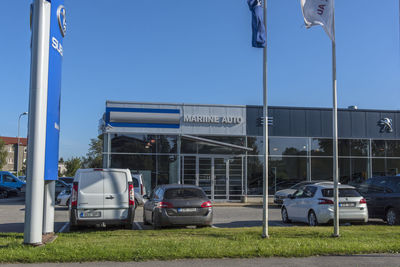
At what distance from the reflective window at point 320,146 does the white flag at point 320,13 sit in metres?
17.3

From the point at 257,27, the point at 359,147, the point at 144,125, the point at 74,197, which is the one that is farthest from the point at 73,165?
the point at 257,27

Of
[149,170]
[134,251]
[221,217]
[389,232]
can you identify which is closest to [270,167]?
[149,170]

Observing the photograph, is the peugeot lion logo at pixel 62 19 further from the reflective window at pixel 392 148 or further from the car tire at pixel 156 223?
the reflective window at pixel 392 148

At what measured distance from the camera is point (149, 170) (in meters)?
25.6

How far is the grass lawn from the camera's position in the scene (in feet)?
26.7

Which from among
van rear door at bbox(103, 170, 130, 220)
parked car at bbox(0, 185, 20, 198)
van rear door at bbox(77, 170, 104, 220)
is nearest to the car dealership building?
parked car at bbox(0, 185, 20, 198)

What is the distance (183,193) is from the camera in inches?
512

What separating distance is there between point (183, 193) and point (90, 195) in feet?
8.89

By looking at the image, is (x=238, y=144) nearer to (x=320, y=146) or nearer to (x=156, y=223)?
(x=320, y=146)

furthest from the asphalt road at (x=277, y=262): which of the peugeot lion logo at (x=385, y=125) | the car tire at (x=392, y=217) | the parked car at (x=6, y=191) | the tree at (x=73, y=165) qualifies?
the tree at (x=73, y=165)

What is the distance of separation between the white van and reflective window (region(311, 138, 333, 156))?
57.9ft

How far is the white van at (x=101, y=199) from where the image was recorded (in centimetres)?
1205

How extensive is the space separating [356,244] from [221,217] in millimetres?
8425

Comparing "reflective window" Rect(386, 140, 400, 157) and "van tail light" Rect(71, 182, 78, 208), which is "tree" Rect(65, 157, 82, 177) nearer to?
"reflective window" Rect(386, 140, 400, 157)
